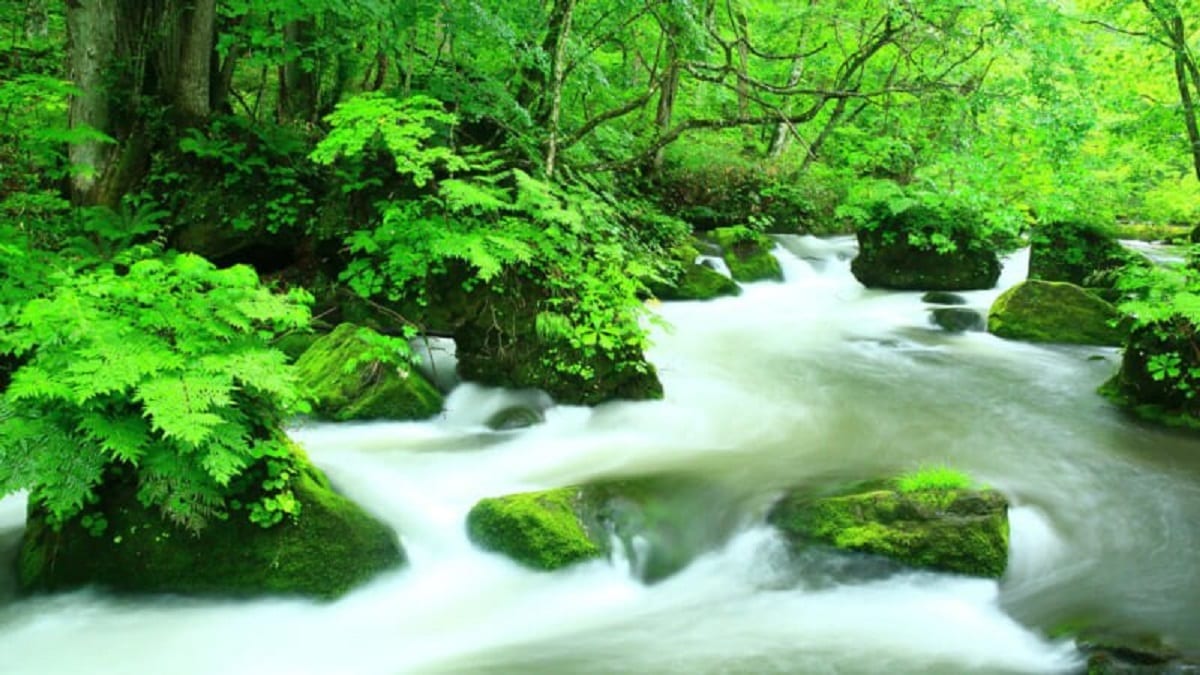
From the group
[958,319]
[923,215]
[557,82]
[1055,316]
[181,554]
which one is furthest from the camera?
[923,215]

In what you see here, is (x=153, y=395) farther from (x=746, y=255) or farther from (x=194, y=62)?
(x=746, y=255)

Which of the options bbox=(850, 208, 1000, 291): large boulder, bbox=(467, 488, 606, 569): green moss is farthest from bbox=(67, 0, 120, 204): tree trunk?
bbox=(850, 208, 1000, 291): large boulder

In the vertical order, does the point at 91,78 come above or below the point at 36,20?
below

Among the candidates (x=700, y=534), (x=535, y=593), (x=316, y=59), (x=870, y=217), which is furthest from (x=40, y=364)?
(x=870, y=217)

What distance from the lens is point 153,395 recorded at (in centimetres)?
366

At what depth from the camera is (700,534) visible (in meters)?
5.43

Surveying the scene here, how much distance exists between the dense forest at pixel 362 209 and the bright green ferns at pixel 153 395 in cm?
2

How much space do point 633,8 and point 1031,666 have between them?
7567 mm

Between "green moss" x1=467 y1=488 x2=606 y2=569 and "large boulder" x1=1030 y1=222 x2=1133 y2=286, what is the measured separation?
11090 millimetres

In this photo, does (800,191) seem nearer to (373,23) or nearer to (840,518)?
(373,23)

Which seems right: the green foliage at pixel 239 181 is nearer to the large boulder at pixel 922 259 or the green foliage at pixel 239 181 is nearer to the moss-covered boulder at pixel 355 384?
the moss-covered boulder at pixel 355 384

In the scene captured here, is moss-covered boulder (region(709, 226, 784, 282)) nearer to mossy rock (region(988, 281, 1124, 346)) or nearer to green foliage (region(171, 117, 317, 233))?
mossy rock (region(988, 281, 1124, 346))

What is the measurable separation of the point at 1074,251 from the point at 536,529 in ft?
38.4

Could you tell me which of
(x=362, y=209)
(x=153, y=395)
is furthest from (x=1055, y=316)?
(x=153, y=395)
